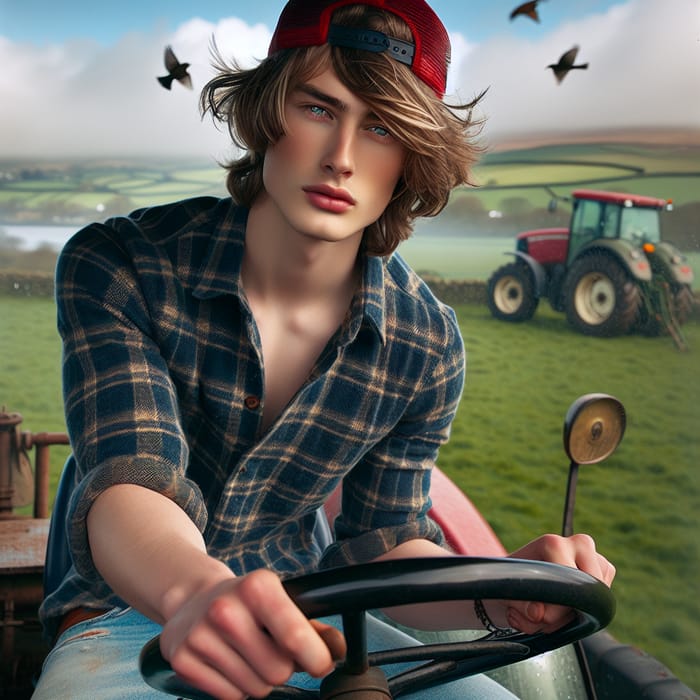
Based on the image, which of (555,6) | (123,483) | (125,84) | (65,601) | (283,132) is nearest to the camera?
(123,483)

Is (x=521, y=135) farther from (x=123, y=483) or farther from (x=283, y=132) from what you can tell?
(x=123, y=483)

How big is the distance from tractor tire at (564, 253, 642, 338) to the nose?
305cm

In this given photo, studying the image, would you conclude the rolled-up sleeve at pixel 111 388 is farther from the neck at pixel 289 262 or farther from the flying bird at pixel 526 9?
the flying bird at pixel 526 9

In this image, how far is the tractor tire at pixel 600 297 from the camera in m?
3.82

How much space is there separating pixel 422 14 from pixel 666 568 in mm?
3874

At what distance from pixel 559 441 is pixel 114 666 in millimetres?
4099

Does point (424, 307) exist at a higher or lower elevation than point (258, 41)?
lower

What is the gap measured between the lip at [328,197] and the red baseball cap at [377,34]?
0.51 ft

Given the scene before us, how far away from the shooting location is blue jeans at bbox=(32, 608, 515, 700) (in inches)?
36.9

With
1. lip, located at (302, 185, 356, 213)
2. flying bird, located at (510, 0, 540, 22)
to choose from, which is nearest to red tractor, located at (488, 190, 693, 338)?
flying bird, located at (510, 0, 540, 22)

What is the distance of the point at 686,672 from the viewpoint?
3889 mm

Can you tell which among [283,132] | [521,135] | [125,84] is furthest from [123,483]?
[521,135]

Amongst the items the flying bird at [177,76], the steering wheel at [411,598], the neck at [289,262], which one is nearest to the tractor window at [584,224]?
the flying bird at [177,76]

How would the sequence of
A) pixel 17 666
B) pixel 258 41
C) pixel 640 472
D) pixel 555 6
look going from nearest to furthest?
pixel 17 666 < pixel 258 41 < pixel 555 6 < pixel 640 472
